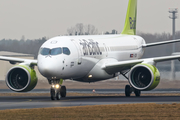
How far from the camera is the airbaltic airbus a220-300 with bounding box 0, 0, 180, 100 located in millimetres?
28484

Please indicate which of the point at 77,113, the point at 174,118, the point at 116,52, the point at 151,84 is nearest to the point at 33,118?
the point at 77,113

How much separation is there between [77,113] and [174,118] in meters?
4.05

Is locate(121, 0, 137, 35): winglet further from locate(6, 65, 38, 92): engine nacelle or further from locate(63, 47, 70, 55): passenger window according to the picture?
locate(63, 47, 70, 55): passenger window

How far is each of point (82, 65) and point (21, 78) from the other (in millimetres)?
4485

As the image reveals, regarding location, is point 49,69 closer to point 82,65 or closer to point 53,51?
point 53,51

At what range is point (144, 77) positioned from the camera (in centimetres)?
3130

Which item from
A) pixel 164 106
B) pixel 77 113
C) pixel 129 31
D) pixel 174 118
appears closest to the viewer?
pixel 174 118

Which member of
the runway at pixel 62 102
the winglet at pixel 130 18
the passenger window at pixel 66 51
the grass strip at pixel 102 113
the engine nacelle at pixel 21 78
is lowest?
the runway at pixel 62 102

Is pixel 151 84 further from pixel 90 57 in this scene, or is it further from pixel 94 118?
pixel 94 118

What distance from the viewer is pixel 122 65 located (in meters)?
33.2

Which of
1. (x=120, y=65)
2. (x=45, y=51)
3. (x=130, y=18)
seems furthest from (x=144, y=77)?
(x=130, y=18)

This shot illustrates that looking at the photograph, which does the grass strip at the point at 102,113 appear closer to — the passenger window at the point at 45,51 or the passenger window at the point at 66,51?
the passenger window at the point at 45,51

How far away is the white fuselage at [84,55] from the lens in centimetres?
2816

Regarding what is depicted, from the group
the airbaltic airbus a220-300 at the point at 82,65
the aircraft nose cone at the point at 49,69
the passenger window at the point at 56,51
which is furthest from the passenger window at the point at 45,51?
the aircraft nose cone at the point at 49,69
